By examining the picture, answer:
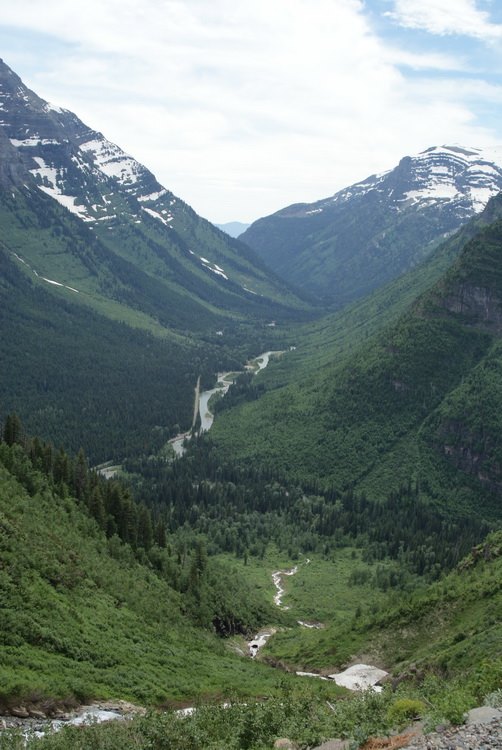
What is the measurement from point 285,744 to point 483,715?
12.4 m

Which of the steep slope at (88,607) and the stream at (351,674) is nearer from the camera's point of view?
the steep slope at (88,607)

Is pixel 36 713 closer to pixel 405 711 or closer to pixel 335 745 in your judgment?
pixel 335 745

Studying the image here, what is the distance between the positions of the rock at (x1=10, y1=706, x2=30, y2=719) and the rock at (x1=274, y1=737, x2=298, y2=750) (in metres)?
17.6

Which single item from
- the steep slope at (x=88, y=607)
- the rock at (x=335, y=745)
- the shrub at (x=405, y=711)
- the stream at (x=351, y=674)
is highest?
the shrub at (x=405, y=711)

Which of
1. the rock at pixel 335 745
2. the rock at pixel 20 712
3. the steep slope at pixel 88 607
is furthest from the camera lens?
the steep slope at pixel 88 607

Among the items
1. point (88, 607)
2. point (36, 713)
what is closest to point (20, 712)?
point (36, 713)

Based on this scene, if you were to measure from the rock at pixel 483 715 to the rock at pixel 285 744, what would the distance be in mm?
11017

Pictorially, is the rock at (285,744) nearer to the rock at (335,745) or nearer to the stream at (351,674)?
the rock at (335,745)

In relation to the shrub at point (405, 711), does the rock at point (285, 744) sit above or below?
below

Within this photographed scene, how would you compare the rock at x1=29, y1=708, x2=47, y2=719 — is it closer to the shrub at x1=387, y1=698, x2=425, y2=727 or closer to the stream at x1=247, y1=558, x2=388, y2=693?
the shrub at x1=387, y1=698, x2=425, y2=727

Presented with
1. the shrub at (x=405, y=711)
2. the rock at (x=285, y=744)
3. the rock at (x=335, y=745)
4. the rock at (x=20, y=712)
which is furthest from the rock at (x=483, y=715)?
the rock at (x=20, y=712)

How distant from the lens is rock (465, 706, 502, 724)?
117 ft

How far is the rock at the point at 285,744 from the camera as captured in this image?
41.3 m

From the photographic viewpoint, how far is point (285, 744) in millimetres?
41719
